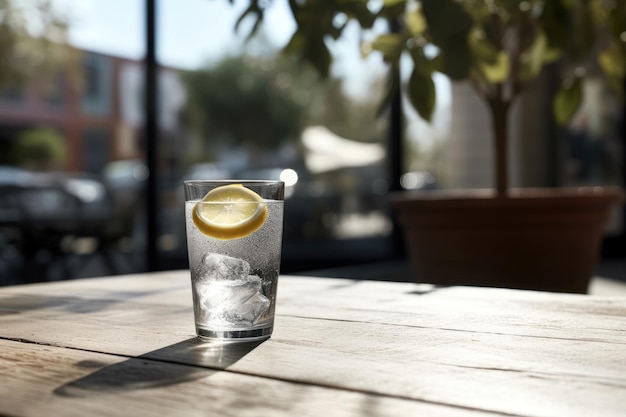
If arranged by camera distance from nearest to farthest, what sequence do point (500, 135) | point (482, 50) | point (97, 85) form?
point (482, 50) → point (500, 135) → point (97, 85)

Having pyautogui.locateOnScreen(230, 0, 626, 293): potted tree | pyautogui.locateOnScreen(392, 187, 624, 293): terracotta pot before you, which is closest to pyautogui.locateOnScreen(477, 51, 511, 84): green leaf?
pyautogui.locateOnScreen(230, 0, 626, 293): potted tree

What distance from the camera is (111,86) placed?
3.32 metres

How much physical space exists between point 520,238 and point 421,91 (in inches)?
32.5

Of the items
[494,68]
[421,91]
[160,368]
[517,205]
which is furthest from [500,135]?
[160,368]

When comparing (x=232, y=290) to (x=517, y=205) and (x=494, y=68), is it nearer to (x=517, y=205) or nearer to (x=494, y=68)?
(x=494, y=68)

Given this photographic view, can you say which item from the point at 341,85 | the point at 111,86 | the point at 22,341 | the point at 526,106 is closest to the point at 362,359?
the point at 22,341

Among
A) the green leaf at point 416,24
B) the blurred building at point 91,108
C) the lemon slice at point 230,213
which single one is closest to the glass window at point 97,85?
the blurred building at point 91,108

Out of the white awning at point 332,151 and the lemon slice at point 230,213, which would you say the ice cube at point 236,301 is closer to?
the lemon slice at point 230,213

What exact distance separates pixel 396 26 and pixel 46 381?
3887 millimetres

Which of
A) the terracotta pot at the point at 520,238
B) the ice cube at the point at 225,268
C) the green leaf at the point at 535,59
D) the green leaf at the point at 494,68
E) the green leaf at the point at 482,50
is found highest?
the green leaf at the point at 535,59

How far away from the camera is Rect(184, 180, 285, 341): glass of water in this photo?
72 cm

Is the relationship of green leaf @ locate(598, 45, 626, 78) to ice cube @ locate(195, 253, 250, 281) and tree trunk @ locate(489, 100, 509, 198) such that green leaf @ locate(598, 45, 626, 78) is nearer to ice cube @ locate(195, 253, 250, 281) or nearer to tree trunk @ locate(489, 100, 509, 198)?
tree trunk @ locate(489, 100, 509, 198)

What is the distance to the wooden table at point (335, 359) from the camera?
0.48 metres

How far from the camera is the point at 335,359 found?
618 millimetres
